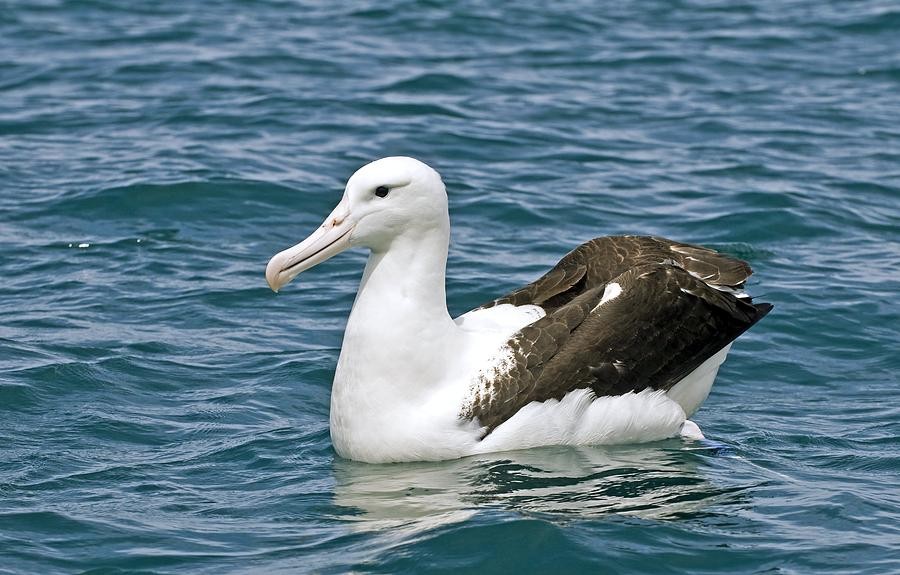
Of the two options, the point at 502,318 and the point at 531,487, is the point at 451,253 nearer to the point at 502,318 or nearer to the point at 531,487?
the point at 502,318

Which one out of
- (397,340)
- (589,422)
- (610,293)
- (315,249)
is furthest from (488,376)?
(315,249)

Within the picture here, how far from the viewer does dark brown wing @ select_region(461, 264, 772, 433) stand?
29.6 feet

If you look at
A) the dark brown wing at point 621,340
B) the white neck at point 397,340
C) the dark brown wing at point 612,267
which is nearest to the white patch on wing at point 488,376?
the dark brown wing at point 621,340

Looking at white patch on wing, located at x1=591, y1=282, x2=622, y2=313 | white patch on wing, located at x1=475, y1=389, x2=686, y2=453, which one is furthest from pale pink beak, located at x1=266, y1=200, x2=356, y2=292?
white patch on wing, located at x1=591, y1=282, x2=622, y2=313

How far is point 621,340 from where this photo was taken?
9359 millimetres

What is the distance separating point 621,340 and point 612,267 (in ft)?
2.75

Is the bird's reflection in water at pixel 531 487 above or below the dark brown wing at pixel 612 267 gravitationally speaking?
below

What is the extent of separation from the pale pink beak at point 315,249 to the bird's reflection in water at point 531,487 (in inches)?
46.0

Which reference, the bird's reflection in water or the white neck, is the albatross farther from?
the bird's reflection in water

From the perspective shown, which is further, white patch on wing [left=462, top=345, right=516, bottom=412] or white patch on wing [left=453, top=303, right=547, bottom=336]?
white patch on wing [left=453, top=303, right=547, bottom=336]

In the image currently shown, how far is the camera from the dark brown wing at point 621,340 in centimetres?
902

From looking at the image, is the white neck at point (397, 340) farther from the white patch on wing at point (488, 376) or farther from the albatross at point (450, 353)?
the white patch on wing at point (488, 376)

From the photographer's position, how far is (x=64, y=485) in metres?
8.71

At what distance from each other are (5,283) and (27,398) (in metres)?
2.67
